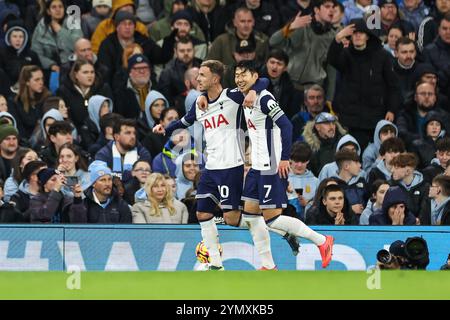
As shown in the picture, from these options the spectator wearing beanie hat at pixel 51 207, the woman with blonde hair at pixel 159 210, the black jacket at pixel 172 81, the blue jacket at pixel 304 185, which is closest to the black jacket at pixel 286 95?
the black jacket at pixel 172 81

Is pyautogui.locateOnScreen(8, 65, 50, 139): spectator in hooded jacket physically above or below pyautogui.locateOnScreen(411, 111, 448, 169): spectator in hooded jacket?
above

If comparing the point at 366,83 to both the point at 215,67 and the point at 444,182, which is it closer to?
the point at 444,182

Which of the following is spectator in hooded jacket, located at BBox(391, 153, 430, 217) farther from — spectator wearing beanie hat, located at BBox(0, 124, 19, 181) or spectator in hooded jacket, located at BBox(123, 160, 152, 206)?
spectator wearing beanie hat, located at BBox(0, 124, 19, 181)

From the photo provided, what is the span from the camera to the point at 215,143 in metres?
16.6

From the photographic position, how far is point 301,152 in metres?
19.8

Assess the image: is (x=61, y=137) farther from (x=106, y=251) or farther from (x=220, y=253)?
(x=220, y=253)

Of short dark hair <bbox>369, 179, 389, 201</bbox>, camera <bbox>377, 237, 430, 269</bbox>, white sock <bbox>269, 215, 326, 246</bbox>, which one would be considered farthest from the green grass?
short dark hair <bbox>369, 179, 389, 201</bbox>

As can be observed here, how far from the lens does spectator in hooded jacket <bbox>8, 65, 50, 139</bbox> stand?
21062 mm

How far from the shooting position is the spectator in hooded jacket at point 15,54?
21703 millimetres

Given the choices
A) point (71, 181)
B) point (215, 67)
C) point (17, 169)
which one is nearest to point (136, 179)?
point (71, 181)

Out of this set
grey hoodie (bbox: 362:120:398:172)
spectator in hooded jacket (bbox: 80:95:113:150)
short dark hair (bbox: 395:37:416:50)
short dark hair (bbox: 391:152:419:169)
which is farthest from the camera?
short dark hair (bbox: 395:37:416:50)

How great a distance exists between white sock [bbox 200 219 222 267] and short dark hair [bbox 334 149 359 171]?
354 centimetres

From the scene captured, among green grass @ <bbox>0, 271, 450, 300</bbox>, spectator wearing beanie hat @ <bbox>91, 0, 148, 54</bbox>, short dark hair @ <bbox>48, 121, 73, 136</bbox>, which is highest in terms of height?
spectator wearing beanie hat @ <bbox>91, 0, 148, 54</bbox>

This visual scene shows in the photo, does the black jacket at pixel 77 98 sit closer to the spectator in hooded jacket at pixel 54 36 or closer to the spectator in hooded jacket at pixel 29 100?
the spectator in hooded jacket at pixel 29 100
